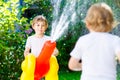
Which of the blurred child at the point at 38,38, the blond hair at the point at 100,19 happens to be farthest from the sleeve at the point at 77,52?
the blurred child at the point at 38,38

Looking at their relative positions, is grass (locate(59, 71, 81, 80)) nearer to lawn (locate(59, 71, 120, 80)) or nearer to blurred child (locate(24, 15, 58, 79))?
lawn (locate(59, 71, 120, 80))

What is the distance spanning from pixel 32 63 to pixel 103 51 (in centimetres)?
189

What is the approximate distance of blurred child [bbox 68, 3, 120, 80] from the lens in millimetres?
3432

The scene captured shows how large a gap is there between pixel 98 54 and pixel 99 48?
5 cm

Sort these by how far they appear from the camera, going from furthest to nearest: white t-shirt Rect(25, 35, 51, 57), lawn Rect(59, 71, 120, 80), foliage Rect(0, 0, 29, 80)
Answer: lawn Rect(59, 71, 120, 80) → foliage Rect(0, 0, 29, 80) → white t-shirt Rect(25, 35, 51, 57)

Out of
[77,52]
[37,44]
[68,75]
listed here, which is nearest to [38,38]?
[37,44]

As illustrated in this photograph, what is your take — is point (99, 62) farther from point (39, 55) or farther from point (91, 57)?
point (39, 55)

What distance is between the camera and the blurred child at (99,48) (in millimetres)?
3432

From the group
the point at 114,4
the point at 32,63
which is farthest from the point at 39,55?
the point at 114,4

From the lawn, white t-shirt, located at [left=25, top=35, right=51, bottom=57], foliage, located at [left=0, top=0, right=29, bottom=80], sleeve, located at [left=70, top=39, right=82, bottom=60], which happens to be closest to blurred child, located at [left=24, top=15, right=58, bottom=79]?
white t-shirt, located at [left=25, top=35, right=51, bottom=57]

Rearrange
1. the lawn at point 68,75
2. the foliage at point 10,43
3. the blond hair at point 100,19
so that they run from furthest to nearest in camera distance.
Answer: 1. the lawn at point 68,75
2. the foliage at point 10,43
3. the blond hair at point 100,19

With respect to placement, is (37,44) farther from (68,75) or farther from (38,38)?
(68,75)

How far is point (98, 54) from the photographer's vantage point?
3.45 metres

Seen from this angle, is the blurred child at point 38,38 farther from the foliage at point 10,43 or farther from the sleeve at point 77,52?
the sleeve at point 77,52
